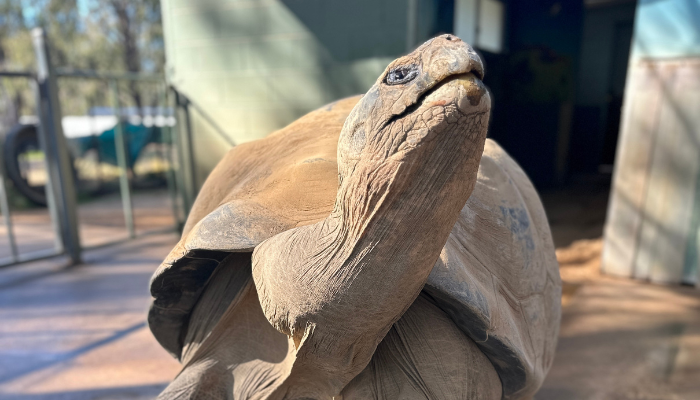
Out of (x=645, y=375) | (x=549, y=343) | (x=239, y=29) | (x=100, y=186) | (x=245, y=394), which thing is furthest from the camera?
(x=100, y=186)

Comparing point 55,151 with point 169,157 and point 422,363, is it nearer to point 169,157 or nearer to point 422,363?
point 169,157

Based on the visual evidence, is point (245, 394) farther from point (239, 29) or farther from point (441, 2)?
point (239, 29)

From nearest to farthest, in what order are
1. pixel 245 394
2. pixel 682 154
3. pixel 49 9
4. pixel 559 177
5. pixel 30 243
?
1. pixel 245 394
2. pixel 682 154
3. pixel 30 243
4. pixel 559 177
5. pixel 49 9

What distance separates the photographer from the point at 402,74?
2.49 feet

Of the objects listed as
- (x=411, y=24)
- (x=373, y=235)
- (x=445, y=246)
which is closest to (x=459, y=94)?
(x=373, y=235)

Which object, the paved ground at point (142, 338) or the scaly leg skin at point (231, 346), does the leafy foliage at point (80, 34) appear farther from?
the scaly leg skin at point (231, 346)

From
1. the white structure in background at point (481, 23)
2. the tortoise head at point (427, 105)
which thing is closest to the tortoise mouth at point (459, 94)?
the tortoise head at point (427, 105)

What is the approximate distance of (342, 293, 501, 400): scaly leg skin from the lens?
1126 millimetres

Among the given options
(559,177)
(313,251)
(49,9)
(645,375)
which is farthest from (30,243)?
(49,9)

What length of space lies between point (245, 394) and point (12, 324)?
272cm

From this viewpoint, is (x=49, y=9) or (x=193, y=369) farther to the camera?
(x=49, y=9)

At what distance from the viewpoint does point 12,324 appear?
3.05m

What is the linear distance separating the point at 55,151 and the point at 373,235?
446 centimetres

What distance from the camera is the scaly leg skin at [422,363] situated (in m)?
1.13
